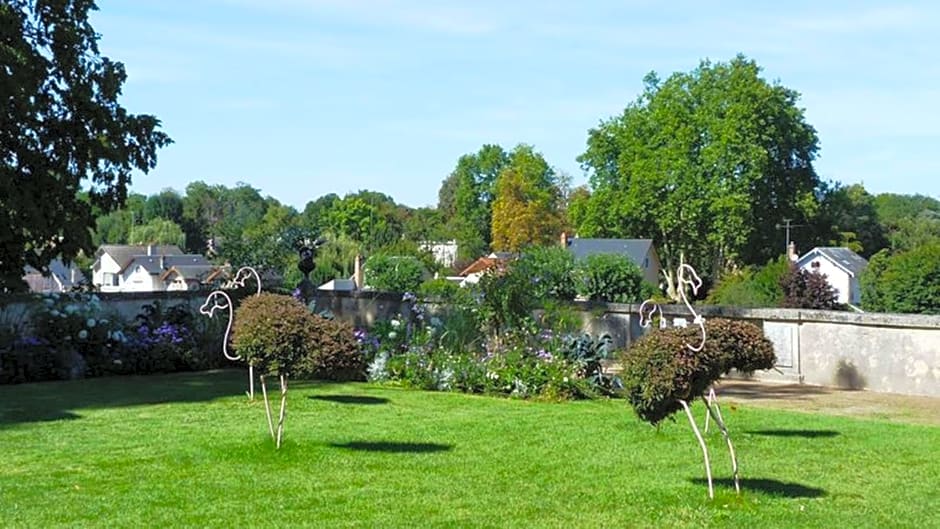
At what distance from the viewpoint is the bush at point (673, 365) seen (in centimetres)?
711

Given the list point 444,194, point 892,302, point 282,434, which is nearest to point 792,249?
point 892,302

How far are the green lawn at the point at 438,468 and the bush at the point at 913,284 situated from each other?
19.6m

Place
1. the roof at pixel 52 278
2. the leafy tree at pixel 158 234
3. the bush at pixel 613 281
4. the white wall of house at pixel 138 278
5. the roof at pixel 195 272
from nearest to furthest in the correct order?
the roof at pixel 52 278 < the roof at pixel 195 272 < the bush at pixel 613 281 < the white wall of house at pixel 138 278 < the leafy tree at pixel 158 234

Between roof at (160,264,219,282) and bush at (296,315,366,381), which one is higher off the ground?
roof at (160,264,219,282)

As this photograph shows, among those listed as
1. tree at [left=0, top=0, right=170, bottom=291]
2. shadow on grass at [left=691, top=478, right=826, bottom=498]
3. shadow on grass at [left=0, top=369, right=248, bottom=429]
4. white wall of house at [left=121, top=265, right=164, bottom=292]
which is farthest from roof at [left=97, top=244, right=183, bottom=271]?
shadow on grass at [left=691, top=478, right=826, bottom=498]

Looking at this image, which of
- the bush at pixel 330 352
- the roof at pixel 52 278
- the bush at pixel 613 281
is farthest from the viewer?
the bush at pixel 613 281

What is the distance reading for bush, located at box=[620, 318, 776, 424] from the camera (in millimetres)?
7109

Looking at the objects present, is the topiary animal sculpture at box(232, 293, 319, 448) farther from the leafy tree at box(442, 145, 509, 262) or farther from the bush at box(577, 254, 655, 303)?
the leafy tree at box(442, 145, 509, 262)

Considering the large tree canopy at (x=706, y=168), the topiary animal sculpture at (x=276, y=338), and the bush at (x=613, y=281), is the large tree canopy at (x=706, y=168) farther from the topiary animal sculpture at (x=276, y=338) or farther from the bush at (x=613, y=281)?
the topiary animal sculpture at (x=276, y=338)

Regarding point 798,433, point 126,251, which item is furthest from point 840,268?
point 798,433

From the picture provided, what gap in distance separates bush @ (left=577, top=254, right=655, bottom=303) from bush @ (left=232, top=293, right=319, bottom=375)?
35.1 metres

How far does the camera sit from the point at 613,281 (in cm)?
4600

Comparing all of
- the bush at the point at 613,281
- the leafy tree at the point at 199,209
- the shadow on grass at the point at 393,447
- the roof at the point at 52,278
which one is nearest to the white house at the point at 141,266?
the roof at the point at 52,278

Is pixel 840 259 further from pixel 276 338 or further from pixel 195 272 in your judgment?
pixel 276 338
